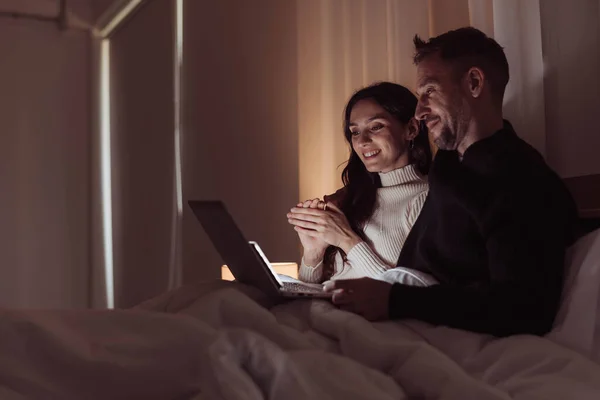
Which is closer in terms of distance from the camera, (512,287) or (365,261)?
(512,287)

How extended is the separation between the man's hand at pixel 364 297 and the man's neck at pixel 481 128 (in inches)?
14.7

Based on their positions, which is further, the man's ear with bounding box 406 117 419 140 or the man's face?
the man's ear with bounding box 406 117 419 140

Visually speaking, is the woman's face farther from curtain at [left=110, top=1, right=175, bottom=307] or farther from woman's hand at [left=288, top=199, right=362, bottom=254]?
curtain at [left=110, top=1, right=175, bottom=307]

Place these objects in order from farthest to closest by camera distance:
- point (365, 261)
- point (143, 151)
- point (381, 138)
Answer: point (143, 151), point (381, 138), point (365, 261)

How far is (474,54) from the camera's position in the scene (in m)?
1.25

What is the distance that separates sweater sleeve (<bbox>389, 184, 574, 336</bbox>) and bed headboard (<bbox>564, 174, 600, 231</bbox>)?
270 millimetres

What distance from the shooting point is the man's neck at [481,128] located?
121cm

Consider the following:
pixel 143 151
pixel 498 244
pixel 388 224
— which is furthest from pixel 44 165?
pixel 498 244

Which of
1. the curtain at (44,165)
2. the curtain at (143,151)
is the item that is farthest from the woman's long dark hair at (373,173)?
the curtain at (44,165)

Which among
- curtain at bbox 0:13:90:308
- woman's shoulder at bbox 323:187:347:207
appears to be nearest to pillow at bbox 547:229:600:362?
woman's shoulder at bbox 323:187:347:207

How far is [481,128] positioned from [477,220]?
22 cm

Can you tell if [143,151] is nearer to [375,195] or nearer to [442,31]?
[375,195]

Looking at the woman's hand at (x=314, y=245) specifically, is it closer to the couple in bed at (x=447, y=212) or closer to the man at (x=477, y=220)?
the couple in bed at (x=447, y=212)

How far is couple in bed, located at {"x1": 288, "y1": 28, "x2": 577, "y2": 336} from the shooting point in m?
0.94
